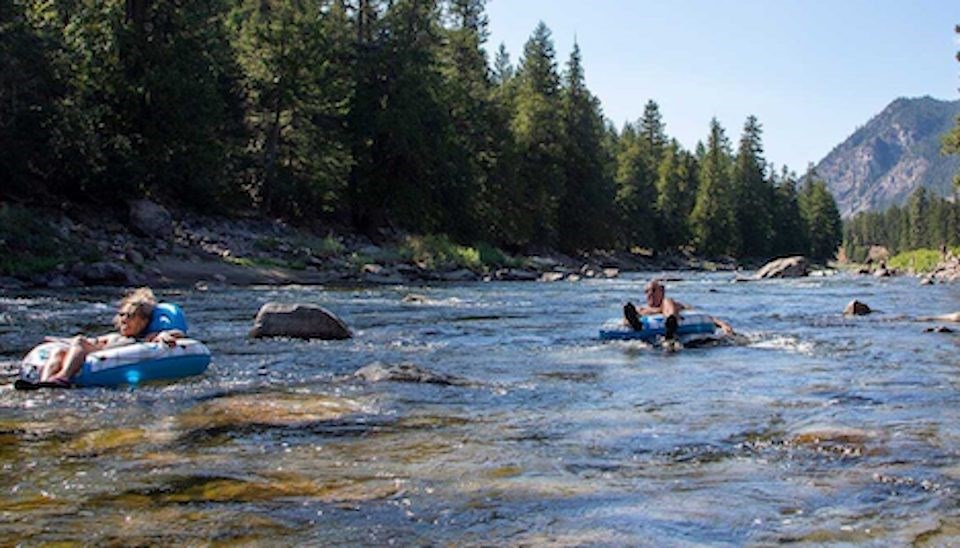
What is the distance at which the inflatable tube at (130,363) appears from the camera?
9.65 meters

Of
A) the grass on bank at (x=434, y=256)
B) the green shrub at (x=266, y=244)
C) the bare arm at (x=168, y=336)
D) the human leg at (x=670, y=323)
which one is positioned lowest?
the human leg at (x=670, y=323)

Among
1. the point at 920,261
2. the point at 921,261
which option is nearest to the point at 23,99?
the point at 921,261

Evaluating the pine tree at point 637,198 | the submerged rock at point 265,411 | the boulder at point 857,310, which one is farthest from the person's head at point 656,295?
the pine tree at point 637,198

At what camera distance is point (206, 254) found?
101 feet

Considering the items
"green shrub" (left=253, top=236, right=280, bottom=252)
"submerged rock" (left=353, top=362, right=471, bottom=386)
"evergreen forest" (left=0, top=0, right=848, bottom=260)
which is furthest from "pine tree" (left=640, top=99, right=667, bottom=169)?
"submerged rock" (left=353, top=362, right=471, bottom=386)

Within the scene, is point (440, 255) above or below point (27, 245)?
below

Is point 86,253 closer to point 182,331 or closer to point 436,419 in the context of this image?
point 182,331

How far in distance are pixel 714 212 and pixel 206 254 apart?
72.0 meters

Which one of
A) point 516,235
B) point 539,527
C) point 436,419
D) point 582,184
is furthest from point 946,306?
point 582,184

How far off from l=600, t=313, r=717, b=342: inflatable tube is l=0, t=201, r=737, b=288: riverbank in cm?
1608

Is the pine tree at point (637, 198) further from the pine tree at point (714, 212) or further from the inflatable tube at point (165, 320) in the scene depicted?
the inflatable tube at point (165, 320)

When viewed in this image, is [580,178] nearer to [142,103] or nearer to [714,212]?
[714,212]

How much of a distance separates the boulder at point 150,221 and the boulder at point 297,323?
59.8 ft

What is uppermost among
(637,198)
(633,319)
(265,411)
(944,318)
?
(637,198)
